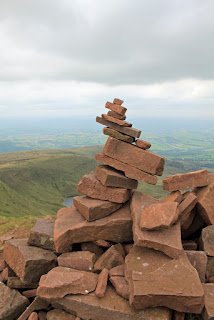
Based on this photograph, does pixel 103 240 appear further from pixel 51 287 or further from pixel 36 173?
pixel 36 173

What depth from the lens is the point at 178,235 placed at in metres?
12.4

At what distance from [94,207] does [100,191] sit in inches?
61.5

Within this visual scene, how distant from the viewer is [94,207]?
14.6 m

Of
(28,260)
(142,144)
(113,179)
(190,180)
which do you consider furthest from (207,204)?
(28,260)

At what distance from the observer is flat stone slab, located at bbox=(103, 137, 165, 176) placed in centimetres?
1547

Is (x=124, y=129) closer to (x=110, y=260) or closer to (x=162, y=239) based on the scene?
(x=162, y=239)

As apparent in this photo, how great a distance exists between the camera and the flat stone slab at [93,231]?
554 inches

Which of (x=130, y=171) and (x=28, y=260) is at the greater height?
(x=130, y=171)

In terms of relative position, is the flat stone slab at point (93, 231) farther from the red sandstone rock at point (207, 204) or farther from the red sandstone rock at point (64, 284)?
the red sandstone rock at point (207, 204)

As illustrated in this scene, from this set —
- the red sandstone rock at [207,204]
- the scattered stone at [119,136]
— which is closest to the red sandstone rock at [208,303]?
the red sandstone rock at [207,204]

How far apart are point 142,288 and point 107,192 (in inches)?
275

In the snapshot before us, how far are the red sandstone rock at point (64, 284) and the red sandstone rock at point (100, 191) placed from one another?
18.0 feet

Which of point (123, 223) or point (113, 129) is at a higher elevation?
point (113, 129)

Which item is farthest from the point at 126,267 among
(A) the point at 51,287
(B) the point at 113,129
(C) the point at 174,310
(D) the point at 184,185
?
(B) the point at 113,129
